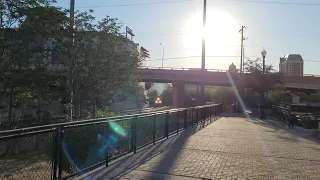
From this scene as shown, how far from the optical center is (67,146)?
6.57 metres

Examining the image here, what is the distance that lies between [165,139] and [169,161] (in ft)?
14.0

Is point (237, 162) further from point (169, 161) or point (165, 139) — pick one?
point (165, 139)

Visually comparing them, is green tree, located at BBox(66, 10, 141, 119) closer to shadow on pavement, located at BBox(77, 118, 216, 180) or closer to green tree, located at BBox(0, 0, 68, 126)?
green tree, located at BBox(0, 0, 68, 126)

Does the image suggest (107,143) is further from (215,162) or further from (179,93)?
(179,93)

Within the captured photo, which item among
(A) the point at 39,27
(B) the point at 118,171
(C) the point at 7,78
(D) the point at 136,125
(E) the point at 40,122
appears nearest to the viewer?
(B) the point at 118,171

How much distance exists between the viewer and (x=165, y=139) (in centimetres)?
1315

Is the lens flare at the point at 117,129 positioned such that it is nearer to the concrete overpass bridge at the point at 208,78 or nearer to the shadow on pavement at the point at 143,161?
the shadow on pavement at the point at 143,161

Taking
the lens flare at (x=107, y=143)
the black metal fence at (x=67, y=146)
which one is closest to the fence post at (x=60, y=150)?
the black metal fence at (x=67, y=146)

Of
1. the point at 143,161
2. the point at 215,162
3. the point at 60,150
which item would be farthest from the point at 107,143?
the point at 215,162

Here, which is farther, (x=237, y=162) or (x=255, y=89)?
(x=255, y=89)

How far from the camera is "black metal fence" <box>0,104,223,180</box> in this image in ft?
19.9

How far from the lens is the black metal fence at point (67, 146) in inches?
239

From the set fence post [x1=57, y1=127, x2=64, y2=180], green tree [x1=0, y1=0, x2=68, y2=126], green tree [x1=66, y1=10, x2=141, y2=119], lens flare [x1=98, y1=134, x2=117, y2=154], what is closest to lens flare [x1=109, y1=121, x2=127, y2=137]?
lens flare [x1=98, y1=134, x2=117, y2=154]

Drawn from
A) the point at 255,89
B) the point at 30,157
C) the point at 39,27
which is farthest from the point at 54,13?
the point at 255,89
